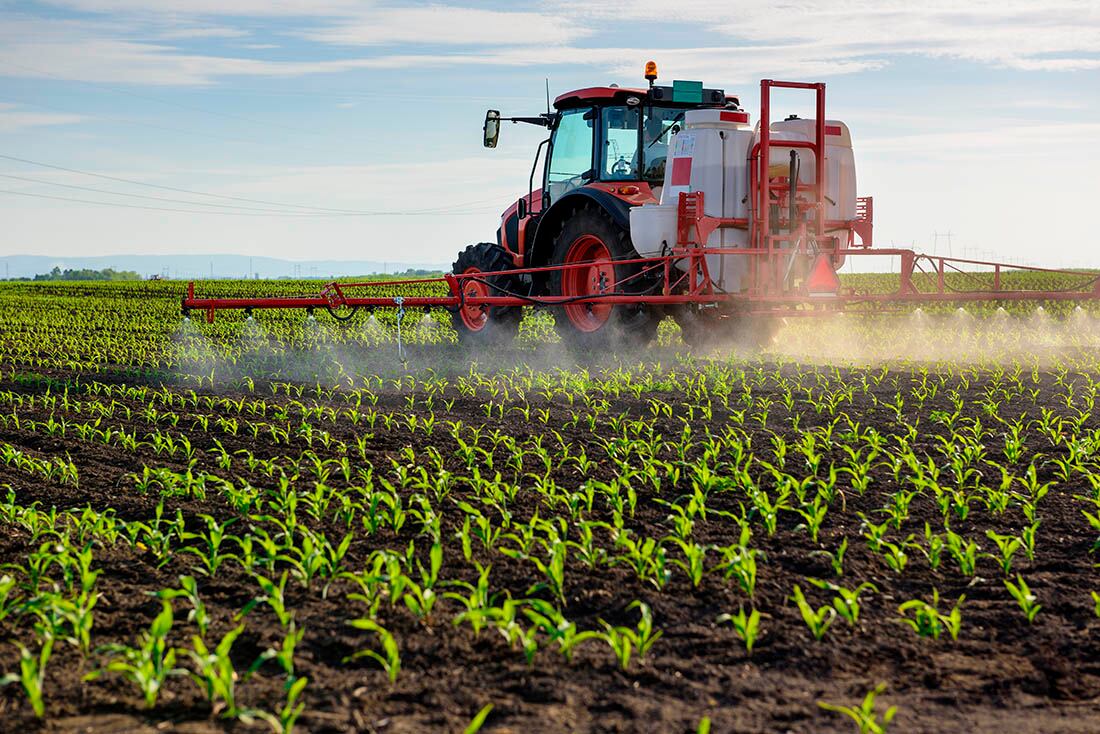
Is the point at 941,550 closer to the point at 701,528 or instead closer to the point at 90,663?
the point at 701,528

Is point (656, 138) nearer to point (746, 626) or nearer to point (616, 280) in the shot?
point (616, 280)

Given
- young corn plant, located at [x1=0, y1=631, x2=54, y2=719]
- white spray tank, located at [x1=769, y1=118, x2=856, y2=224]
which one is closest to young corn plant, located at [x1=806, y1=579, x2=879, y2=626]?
young corn plant, located at [x1=0, y1=631, x2=54, y2=719]

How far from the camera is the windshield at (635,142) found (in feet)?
37.5

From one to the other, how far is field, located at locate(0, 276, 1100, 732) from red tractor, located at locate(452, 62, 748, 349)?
6.49 feet

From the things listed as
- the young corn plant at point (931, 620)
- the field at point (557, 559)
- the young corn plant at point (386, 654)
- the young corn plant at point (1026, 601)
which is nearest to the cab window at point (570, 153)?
the field at point (557, 559)

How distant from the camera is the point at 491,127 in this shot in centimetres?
1180

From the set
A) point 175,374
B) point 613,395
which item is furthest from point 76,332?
point 613,395

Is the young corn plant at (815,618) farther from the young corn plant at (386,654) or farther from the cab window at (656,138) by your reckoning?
the cab window at (656,138)

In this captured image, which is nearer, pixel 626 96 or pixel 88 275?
pixel 626 96

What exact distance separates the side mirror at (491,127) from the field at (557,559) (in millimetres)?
3423

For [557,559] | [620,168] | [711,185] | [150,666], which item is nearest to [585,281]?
[620,168]

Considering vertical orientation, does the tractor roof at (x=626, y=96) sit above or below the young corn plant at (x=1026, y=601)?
above

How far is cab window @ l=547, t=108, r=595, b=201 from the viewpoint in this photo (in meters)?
11.7

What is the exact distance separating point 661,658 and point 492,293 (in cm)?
981
